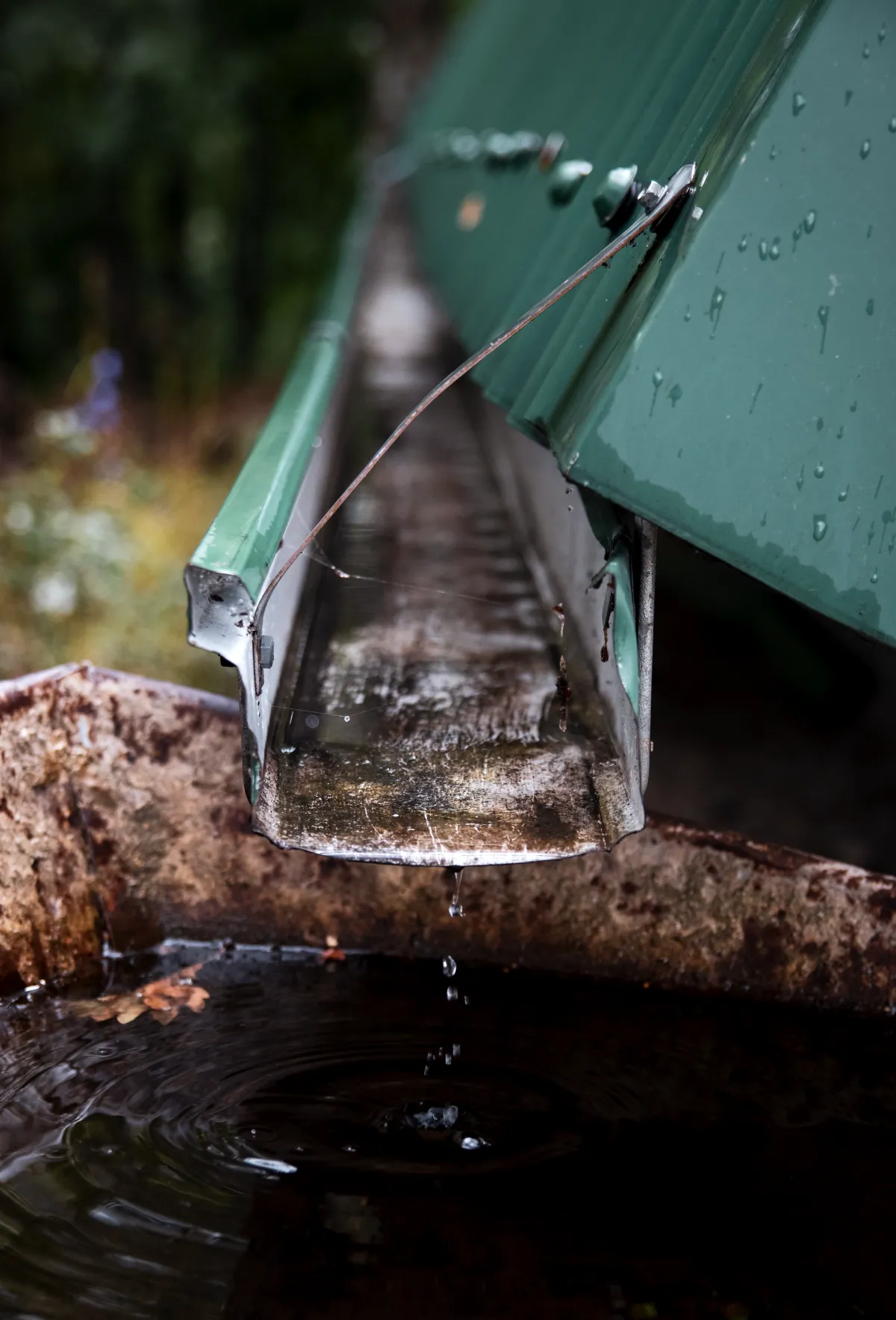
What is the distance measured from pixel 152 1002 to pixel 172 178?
576 inches

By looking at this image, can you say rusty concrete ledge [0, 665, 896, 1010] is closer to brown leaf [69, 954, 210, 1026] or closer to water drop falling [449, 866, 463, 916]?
water drop falling [449, 866, 463, 916]

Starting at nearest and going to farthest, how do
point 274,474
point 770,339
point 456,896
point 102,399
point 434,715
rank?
point 770,339
point 456,896
point 274,474
point 434,715
point 102,399

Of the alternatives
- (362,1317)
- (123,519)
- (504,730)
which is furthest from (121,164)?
(362,1317)

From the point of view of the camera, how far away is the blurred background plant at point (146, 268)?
5.38 metres

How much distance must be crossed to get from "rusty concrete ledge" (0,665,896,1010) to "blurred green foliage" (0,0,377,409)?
341 inches

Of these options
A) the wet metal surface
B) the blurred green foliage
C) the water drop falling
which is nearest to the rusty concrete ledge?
the water drop falling

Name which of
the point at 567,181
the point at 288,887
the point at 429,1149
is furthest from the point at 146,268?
the point at 429,1149

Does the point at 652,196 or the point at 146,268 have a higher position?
the point at 146,268

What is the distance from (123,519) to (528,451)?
2838mm

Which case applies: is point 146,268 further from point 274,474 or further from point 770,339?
point 770,339

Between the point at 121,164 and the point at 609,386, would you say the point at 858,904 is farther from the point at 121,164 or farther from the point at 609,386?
the point at 121,164

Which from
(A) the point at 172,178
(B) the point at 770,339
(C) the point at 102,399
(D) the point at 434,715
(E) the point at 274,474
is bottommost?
(D) the point at 434,715

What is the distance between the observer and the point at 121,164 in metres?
12.7

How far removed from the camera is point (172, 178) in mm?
15438
